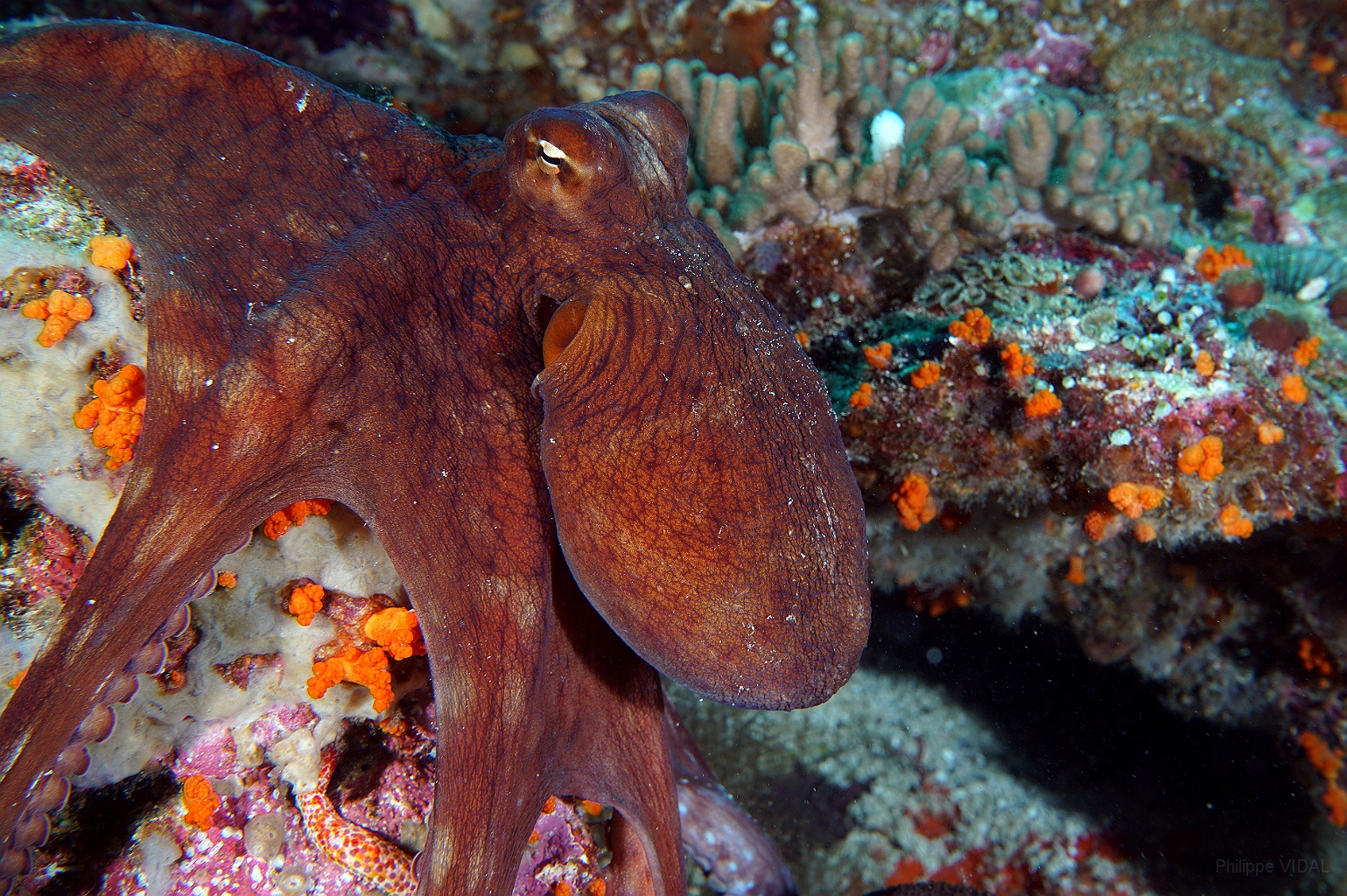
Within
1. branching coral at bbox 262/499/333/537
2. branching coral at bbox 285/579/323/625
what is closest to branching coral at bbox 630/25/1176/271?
branching coral at bbox 262/499/333/537

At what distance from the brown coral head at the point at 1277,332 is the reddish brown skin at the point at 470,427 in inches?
126

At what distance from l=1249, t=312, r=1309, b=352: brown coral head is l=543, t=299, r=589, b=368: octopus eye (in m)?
3.78

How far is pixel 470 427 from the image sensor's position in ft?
6.05

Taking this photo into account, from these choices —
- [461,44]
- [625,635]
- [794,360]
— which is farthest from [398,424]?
[461,44]

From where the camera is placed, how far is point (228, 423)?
1.53 metres

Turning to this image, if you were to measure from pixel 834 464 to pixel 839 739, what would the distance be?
11.1ft

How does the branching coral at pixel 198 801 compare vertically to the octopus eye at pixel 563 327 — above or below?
below

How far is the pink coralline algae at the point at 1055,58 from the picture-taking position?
586 centimetres

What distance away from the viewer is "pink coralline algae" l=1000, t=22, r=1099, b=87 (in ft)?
19.2

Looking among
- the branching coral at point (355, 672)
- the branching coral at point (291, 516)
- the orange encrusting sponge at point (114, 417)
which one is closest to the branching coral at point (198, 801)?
the branching coral at point (355, 672)

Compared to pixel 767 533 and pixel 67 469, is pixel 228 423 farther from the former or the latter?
pixel 767 533

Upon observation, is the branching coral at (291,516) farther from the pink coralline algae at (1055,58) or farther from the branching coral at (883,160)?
the pink coralline algae at (1055,58)

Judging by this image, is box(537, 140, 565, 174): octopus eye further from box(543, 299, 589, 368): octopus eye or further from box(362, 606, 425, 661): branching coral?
box(362, 606, 425, 661): branching coral

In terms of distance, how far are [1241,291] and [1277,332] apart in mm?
347
